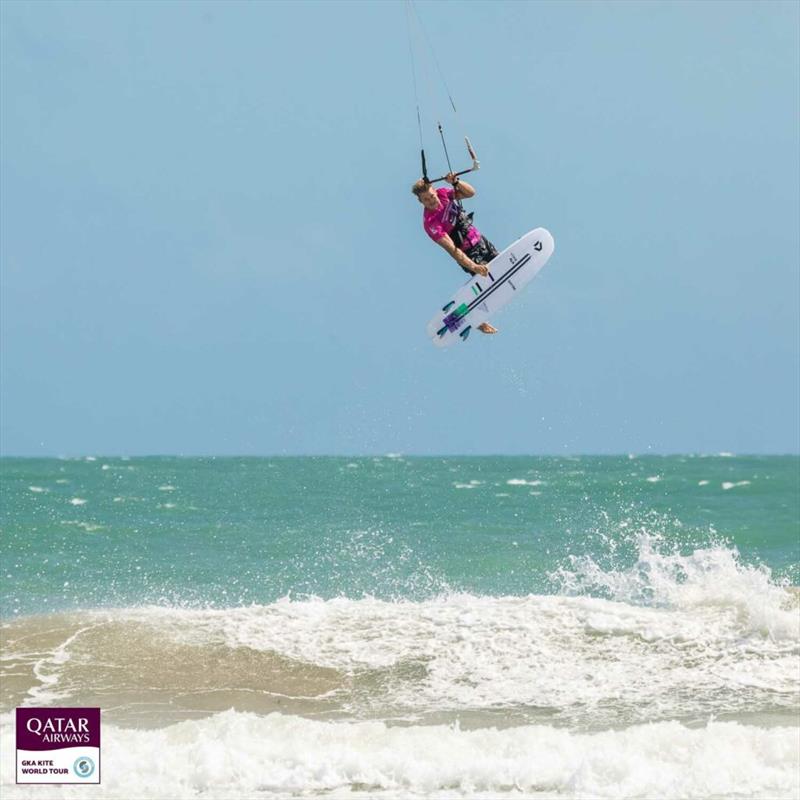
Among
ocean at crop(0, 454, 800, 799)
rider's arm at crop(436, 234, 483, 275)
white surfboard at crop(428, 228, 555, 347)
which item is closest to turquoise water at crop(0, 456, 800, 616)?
ocean at crop(0, 454, 800, 799)

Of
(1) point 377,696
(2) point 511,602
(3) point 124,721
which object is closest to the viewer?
(3) point 124,721

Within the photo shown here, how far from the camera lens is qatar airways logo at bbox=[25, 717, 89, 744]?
10.8m

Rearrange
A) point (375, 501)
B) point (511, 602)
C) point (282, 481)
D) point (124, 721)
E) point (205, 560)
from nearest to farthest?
point (124, 721), point (511, 602), point (205, 560), point (375, 501), point (282, 481)

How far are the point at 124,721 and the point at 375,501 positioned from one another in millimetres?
22379

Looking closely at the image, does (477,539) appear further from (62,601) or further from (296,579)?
(62,601)

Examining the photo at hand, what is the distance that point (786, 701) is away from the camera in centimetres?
1216

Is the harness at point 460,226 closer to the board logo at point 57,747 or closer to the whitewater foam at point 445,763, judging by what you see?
the whitewater foam at point 445,763

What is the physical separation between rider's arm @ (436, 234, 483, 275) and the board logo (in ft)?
21.3

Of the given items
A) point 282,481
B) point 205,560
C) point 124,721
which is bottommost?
point 124,721

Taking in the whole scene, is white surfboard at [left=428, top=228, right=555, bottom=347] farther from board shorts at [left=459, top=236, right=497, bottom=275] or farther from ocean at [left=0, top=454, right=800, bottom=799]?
ocean at [left=0, top=454, right=800, bottom=799]

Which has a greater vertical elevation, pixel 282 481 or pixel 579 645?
pixel 282 481

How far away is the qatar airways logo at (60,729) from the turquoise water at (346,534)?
20.1 feet

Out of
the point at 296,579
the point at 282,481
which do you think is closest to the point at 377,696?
the point at 296,579

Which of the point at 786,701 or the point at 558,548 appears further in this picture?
the point at 558,548
